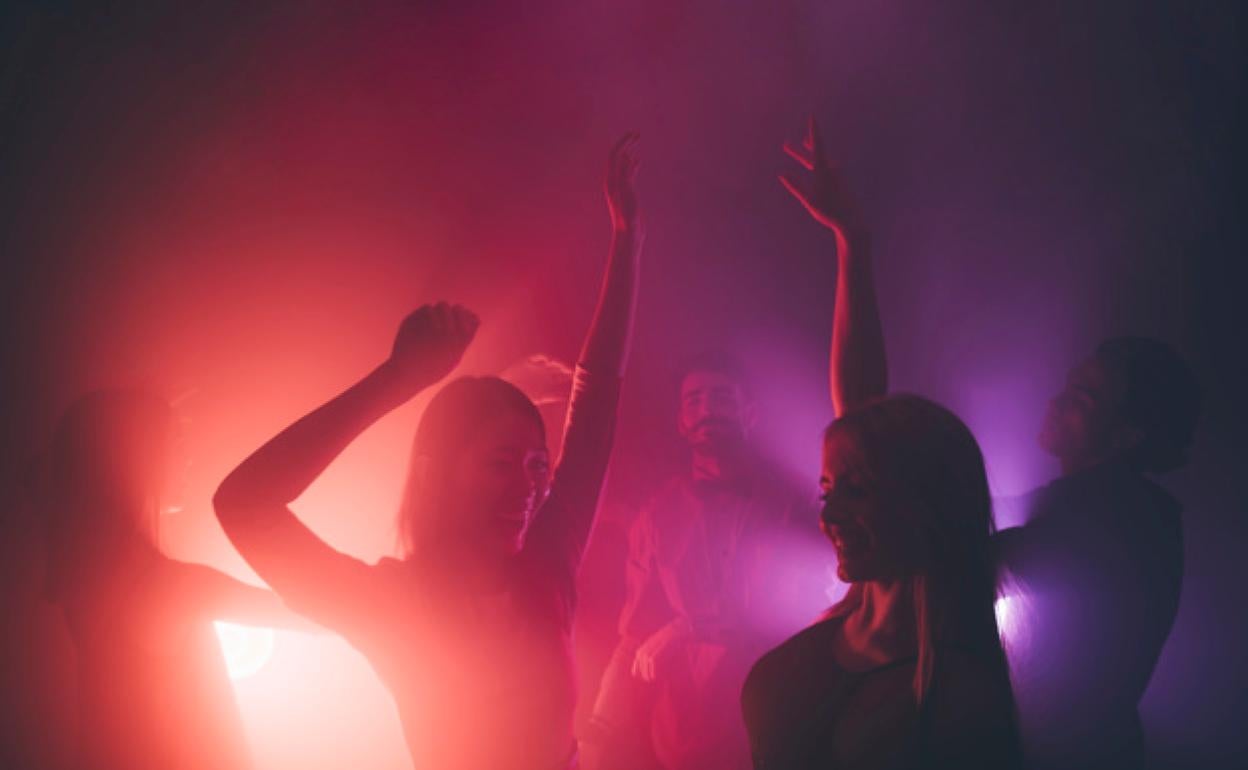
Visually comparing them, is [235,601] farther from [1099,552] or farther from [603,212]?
[1099,552]

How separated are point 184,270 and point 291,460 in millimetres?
1997

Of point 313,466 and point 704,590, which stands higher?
point 313,466

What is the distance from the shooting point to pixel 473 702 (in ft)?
6.48

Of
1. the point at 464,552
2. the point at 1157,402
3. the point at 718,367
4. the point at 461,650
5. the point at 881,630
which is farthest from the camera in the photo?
the point at 718,367

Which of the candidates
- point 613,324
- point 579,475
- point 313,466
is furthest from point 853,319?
point 313,466

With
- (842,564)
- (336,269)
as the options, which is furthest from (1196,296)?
(336,269)

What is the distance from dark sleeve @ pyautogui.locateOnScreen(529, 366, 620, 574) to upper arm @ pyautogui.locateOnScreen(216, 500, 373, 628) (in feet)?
1.76

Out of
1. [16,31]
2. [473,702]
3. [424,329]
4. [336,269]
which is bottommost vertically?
[473,702]

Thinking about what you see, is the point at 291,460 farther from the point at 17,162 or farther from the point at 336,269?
the point at 17,162

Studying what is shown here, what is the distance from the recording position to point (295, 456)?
1.56m

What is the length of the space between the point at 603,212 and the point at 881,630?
8.66ft

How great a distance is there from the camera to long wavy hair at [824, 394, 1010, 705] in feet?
5.01

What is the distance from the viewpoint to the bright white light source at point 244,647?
3006 mm

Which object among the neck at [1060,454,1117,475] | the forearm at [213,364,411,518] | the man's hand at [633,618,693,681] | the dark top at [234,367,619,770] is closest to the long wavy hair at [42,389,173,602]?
the dark top at [234,367,619,770]
